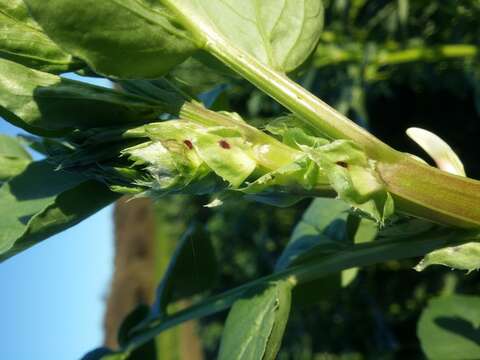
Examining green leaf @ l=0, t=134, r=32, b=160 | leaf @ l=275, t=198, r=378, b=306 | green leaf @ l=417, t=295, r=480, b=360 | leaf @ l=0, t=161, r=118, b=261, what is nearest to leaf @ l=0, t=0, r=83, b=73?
leaf @ l=0, t=161, r=118, b=261

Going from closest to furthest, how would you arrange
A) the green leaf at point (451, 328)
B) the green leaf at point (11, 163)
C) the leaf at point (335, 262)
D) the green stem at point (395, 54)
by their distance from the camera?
the leaf at point (335, 262) → the green leaf at point (11, 163) → the green leaf at point (451, 328) → the green stem at point (395, 54)

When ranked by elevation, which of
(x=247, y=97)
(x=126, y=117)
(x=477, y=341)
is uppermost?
(x=126, y=117)

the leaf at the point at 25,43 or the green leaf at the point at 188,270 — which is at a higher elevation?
the leaf at the point at 25,43

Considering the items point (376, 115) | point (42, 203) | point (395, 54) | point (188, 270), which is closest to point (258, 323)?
point (42, 203)

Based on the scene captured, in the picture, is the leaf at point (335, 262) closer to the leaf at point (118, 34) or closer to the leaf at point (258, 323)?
the leaf at point (258, 323)

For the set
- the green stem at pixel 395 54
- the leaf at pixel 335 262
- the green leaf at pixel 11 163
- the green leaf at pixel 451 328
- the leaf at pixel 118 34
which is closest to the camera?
the leaf at pixel 118 34

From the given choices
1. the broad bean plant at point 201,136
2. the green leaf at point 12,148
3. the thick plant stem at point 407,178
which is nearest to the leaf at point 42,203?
the broad bean plant at point 201,136

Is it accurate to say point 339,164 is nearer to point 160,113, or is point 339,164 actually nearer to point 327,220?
point 160,113

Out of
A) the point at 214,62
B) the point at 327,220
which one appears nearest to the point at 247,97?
the point at 327,220
